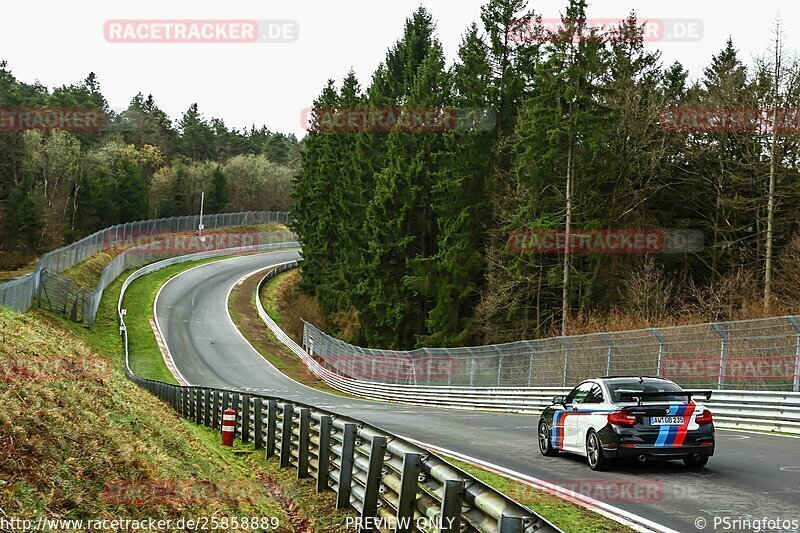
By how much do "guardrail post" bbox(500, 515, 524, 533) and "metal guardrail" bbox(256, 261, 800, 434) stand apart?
1413 cm

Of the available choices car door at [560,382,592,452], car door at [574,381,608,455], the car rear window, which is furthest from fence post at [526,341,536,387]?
the car rear window

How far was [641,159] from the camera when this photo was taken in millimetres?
39531

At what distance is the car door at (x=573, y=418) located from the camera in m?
13.8

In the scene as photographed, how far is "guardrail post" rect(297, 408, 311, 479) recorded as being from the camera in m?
13.1

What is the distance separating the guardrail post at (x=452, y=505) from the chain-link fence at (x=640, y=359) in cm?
1429

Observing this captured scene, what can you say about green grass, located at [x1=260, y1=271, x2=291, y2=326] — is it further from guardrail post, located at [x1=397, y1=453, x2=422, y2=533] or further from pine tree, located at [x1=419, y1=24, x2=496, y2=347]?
guardrail post, located at [x1=397, y1=453, x2=422, y2=533]

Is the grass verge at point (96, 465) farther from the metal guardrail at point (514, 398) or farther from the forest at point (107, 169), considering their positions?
the forest at point (107, 169)

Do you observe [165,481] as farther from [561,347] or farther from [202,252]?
[202,252]

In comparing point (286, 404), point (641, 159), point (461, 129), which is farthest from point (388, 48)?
point (286, 404)

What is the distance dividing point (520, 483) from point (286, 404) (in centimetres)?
495

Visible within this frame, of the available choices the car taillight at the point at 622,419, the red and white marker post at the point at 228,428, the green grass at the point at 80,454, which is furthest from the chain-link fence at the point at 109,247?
the car taillight at the point at 622,419

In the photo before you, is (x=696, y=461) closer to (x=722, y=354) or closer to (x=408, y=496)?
(x=408, y=496)

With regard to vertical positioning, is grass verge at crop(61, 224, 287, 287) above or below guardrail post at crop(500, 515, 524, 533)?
below

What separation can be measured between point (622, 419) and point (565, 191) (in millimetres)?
25634
